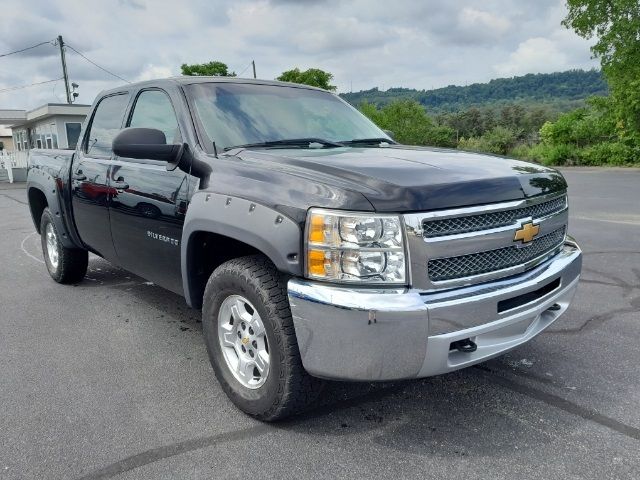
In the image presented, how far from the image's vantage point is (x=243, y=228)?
8.86ft

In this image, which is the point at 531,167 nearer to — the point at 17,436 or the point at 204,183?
the point at 204,183

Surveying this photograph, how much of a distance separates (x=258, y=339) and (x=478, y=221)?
125 centimetres

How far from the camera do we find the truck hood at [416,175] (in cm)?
239

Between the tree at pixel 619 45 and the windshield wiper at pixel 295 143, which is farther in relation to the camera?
the tree at pixel 619 45

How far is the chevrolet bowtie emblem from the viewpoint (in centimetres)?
269

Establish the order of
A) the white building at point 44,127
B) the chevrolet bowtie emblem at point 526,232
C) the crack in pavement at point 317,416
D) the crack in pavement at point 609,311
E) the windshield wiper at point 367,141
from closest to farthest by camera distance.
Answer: the crack in pavement at point 317,416
the chevrolet bowtie emblem at point 526,232
the windshield wiper at point 367,141
the crack in pavement at point 609,311
the white building at point 44,127

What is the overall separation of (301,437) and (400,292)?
95 cm

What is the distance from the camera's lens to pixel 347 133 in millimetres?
4023

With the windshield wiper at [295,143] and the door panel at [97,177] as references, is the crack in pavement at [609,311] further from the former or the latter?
the door panel at [97,177]

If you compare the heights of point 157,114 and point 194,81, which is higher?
point 194,81

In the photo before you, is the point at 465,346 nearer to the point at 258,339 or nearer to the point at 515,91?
the point at 258,339

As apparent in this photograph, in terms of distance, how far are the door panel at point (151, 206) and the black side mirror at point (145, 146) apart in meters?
0.14

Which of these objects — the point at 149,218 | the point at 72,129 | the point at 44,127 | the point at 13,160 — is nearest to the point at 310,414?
the point at 149,218

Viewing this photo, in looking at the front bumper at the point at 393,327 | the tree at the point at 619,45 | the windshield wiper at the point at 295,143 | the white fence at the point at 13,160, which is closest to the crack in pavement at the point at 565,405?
the front bumper at the point at 393,327
